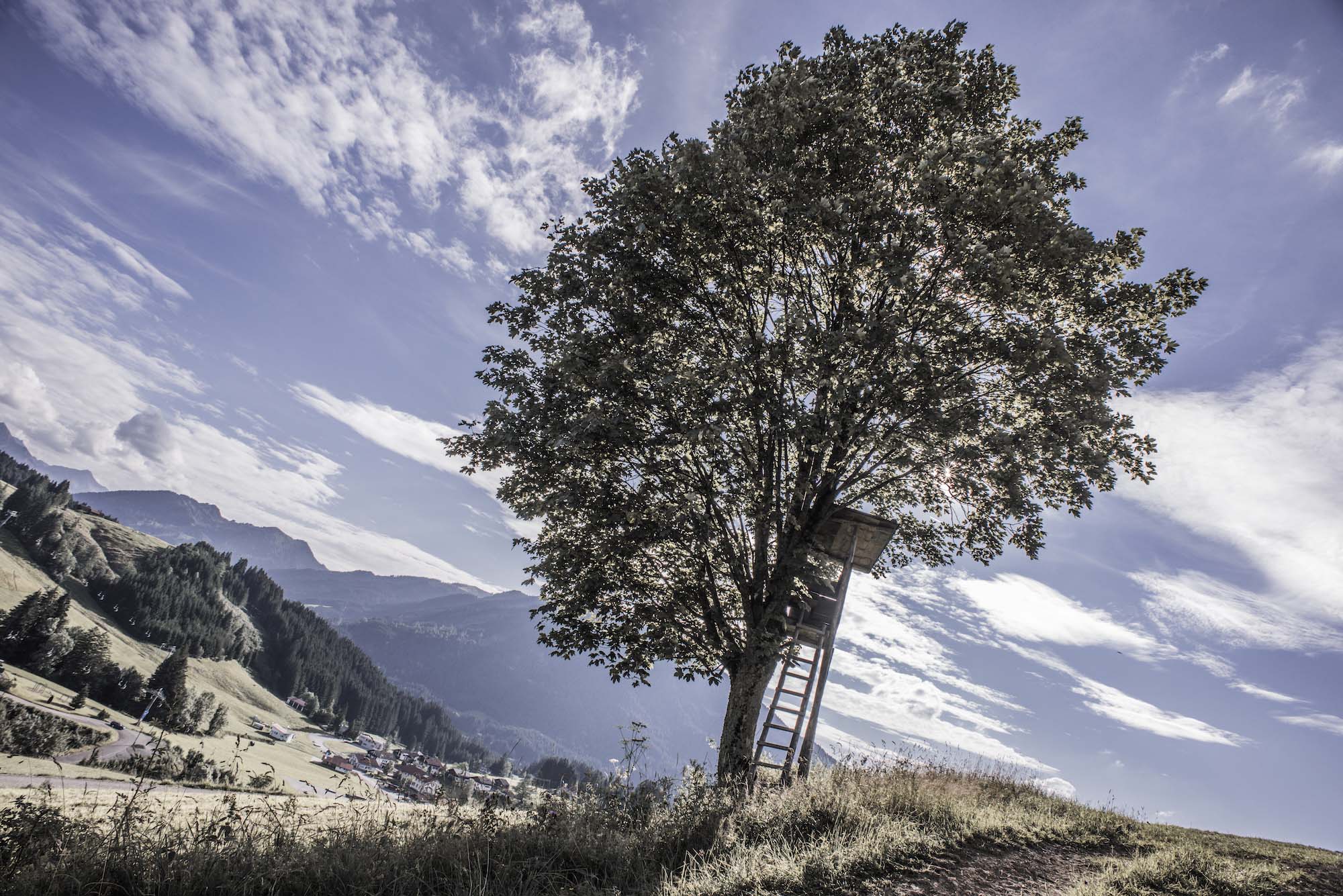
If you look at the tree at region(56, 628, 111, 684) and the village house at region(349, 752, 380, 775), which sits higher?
the village house at region(349, 752, 380, 775)

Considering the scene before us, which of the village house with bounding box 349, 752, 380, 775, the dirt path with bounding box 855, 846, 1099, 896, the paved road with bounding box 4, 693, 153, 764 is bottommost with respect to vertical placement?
the paved road with bounding box 4, 693, 153, 764

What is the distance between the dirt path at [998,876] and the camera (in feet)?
22.2

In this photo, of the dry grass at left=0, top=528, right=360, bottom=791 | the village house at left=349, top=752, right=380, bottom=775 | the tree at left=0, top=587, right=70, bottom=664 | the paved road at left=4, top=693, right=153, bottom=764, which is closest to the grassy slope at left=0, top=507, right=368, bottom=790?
the dry grass at left=0, top=528, right=360, bottom=791

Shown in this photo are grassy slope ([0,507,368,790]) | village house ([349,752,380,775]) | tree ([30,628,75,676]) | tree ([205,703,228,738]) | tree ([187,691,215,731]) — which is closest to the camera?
village house ([349,752,380,775])

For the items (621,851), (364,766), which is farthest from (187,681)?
(621,851)

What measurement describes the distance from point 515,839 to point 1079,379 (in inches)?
434

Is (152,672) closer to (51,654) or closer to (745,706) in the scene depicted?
(51,654)

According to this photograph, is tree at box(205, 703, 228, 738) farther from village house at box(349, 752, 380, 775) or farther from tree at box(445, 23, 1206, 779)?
tree at box(445, 23, 1206, 779)

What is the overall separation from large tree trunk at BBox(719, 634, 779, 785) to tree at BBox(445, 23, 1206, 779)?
0.17ft

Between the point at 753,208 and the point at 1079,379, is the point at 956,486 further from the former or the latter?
the point at 753,208

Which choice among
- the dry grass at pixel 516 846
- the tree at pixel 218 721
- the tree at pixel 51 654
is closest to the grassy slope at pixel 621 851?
the dry grass at pixel 516 846

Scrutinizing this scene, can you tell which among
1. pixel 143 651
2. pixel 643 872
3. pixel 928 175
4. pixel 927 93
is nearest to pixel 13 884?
pixel 643 872

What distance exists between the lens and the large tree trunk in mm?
11891

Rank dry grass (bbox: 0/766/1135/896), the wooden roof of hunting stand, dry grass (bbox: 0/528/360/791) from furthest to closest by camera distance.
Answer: dry grass (bbox: 0/528/360/791) → the wooden roof of hunting stand → dry grass (bbox: 0/766/1135/896)
